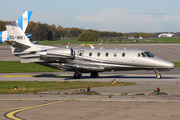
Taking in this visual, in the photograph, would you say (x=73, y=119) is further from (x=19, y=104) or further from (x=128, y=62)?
(x=128, y=62)

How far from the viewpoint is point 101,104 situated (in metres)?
17.0

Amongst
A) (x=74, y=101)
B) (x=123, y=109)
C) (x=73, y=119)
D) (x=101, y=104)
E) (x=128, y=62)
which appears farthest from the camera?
(x=128, y=62)

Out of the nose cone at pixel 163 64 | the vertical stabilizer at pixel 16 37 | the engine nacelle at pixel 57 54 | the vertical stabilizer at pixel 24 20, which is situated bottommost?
the nose cone at pixel 163 64

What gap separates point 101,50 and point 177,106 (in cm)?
1826

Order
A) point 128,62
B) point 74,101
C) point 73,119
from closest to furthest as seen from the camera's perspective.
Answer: point 73,119
point 74,101
point 128,62

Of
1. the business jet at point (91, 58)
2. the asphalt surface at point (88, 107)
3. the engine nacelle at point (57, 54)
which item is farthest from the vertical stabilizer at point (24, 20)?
the asphalt surface at point (88, 107)

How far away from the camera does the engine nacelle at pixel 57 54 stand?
3256 centimetres

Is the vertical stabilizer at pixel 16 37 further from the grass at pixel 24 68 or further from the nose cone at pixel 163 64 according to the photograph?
the nose cone at pixel 163 64

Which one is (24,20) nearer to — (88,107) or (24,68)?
(24,68)

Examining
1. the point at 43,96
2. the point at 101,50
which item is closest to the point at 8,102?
the point at 43,96

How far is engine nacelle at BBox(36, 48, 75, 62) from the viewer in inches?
1282

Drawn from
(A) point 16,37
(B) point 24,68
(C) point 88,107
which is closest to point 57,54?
(A) point 16,37

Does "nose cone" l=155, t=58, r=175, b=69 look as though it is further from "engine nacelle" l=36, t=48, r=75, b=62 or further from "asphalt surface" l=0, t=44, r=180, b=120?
"asphalt surface" l=0, t=44, r=180, b=120

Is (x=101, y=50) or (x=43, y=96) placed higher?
(x=101, y=50)
